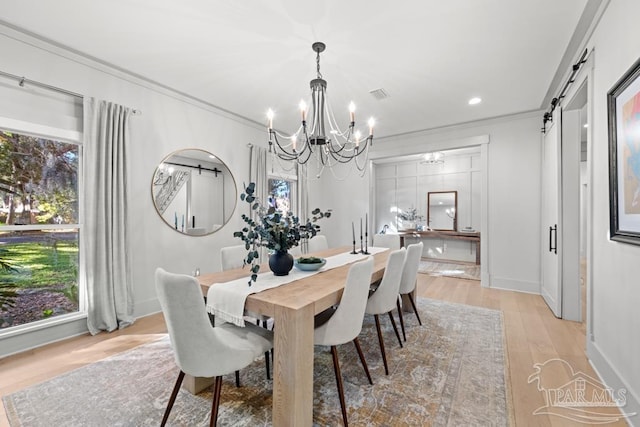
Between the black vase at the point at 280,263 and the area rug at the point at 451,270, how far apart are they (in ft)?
13.5

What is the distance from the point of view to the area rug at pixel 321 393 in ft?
5.19

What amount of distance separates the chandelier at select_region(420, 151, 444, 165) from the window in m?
6.44

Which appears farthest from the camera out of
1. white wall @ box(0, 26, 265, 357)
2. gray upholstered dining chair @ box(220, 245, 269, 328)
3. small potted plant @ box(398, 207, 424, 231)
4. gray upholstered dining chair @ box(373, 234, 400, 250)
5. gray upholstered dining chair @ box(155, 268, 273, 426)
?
small potted plant @ box(398, 207, 424, 231)

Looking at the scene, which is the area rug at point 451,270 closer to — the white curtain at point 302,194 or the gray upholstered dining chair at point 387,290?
the white curtain at point 302,194

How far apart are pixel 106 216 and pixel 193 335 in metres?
2.24

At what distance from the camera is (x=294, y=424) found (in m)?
1.35

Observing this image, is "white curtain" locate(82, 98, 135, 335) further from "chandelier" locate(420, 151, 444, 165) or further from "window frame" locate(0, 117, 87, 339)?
"chandelier" locate(420, 151, 444, 165)

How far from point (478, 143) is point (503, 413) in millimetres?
3961

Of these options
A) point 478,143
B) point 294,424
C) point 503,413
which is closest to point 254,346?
point 294,424

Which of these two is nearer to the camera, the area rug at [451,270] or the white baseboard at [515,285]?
the white baseboard at [515,285]

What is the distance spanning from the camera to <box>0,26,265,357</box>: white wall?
7.90ft

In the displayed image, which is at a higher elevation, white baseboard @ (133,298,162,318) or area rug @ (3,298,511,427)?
white baseboard @ (133,298,162,318)

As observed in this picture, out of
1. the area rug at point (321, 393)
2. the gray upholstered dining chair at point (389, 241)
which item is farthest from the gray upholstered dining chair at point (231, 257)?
the gray upholstered dining chair at point (389, 241)

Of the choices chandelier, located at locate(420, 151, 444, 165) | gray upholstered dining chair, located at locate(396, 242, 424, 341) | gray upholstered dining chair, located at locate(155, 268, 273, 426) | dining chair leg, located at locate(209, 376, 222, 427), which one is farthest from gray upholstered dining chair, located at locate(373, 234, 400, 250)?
chandelier, located at locate(420, 151, 444, 165)
